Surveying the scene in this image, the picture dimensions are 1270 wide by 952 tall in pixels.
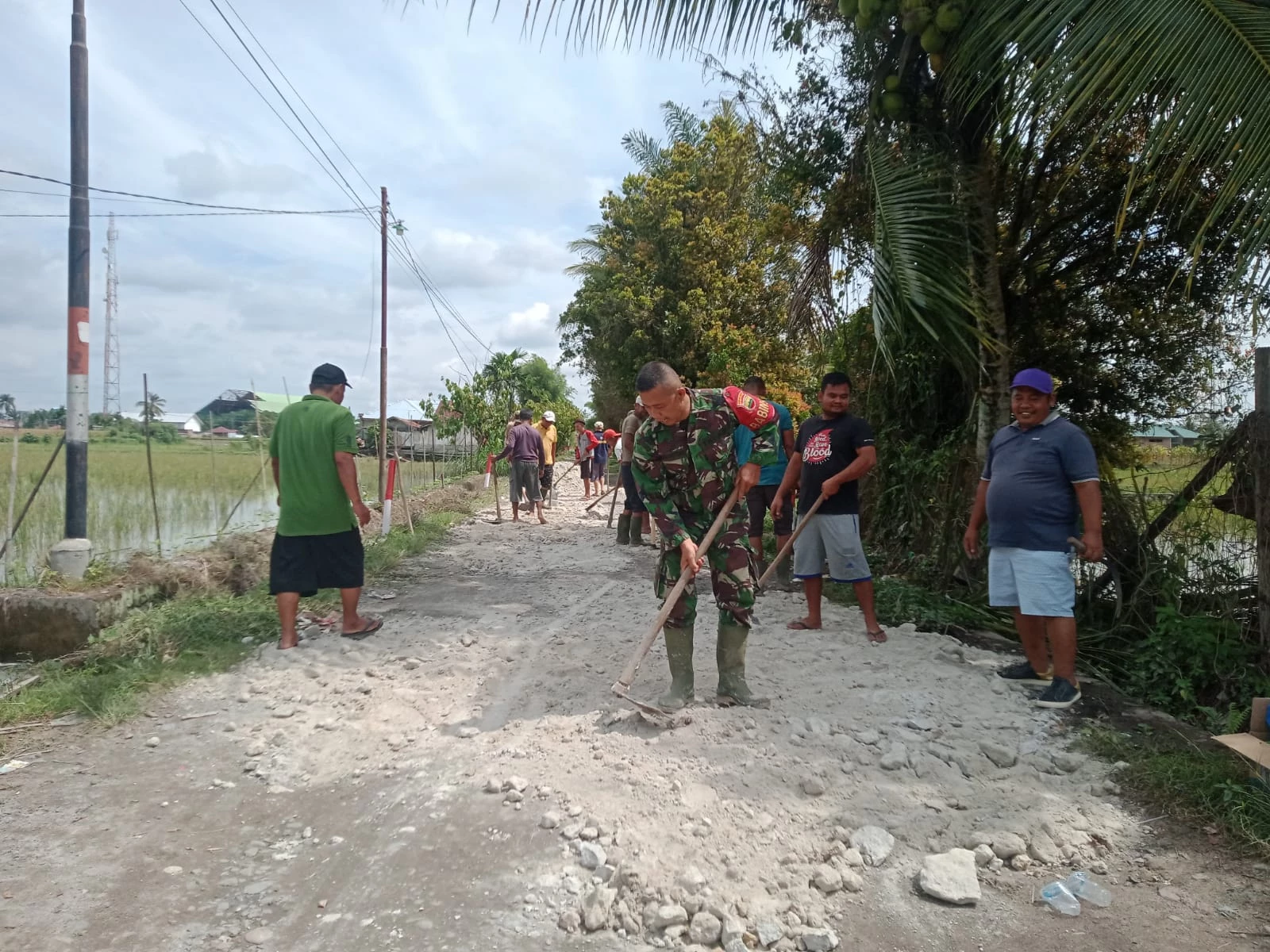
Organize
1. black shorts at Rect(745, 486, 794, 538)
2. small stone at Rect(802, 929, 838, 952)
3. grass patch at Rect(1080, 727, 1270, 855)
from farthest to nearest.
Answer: black shorts at Rect(745, 486, 794, 538)
grass patch at Rect(1080, 727, 1270, 855)
small stone at Rect(802, 929, 838, 952)

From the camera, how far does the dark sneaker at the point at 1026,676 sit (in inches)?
166

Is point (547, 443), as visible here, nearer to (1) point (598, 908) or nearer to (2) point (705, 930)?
(1) point (598, 908)

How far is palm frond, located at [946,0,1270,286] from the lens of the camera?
11.1 ft

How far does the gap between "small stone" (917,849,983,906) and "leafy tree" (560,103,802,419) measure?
49.8 ft

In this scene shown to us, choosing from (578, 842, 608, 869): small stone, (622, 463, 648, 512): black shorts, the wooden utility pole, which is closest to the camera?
(578, 842, 608, 869): small stone

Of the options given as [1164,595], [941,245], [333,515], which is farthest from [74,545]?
[1164,595]

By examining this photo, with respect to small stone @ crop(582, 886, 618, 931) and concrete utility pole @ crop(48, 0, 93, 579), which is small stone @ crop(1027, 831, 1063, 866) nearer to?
small stone @ crop(582, 886, 618, 931)

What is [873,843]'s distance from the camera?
276 centimetres

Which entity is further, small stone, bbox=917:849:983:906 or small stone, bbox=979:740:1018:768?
small stone, bbox=979:740:1018:768

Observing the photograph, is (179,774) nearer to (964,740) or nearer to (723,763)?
(723,763)

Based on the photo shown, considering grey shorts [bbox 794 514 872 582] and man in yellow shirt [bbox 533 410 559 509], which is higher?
man in yellow shirt [bbox 533 410 559 509]

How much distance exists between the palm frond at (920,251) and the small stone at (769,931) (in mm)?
3564

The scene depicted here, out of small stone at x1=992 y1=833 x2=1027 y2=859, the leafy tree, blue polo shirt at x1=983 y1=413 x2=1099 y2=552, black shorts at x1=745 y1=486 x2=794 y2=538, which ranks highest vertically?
the leafy tree

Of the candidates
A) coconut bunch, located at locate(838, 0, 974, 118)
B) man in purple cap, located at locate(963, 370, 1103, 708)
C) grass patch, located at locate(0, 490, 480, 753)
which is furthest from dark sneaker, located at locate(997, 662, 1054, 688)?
grass patch, located at locate(0, 490, 480, 753)
